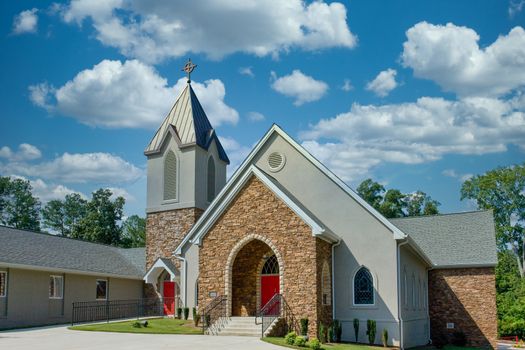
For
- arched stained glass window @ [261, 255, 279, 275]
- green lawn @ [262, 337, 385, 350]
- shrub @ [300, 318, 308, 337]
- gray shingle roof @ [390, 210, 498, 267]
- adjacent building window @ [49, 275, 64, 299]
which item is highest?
gray shingle roof @ [390, 210, 498, 267]

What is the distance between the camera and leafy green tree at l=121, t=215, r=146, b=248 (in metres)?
76.9

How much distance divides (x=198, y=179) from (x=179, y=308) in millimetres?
8399

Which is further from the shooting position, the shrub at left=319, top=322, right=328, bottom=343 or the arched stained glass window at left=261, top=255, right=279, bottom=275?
the arched stained glass window at left=261, top=255, right=279, bottom=275

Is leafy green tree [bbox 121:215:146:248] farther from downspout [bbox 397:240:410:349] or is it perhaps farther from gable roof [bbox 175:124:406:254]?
downspout [bbox 397:240:410:349]

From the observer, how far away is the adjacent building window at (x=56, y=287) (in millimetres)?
32206

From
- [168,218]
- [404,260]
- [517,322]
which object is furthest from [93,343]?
[517,322]

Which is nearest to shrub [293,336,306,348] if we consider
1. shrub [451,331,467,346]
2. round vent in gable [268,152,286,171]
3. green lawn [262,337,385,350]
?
green lawn [262,337,385,350]

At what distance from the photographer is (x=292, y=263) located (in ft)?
78.1

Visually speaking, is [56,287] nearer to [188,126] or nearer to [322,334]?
[188,126]

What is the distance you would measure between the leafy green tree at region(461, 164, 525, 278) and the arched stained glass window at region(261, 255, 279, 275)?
40025 mm

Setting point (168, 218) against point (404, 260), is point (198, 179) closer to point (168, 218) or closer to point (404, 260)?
point (168, 218)

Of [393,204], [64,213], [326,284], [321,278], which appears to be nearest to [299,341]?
[321,278]

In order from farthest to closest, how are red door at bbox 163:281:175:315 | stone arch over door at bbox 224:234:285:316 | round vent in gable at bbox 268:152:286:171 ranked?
red door at bbox 163:281:175:315 < round vent in gable at bbox 268:152:286:171 < stone arch over door at bbox 224:234:285:316

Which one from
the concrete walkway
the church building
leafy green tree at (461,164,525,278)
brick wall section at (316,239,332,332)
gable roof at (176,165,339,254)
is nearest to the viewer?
the concrete walkway
